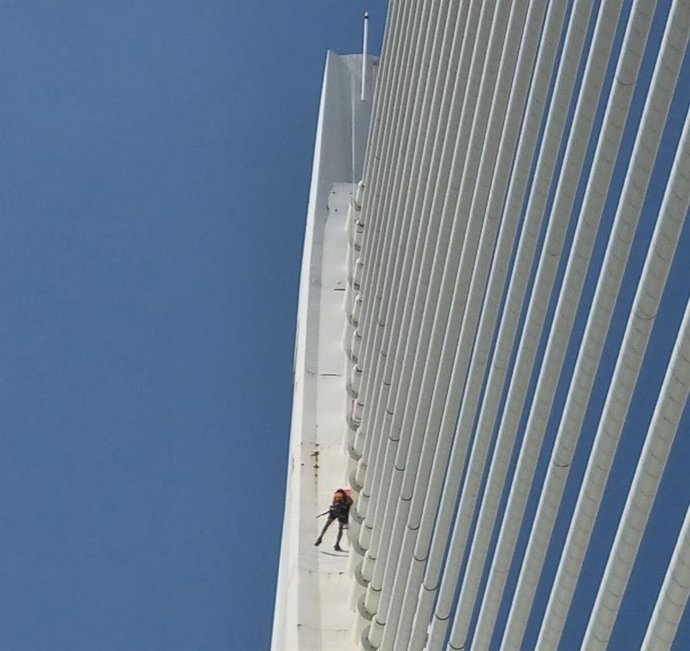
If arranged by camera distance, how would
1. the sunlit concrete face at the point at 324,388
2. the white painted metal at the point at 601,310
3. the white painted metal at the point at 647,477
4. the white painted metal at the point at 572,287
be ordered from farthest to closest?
the sunlit concrete face at the point at 324,388 < the white painted metal at the point at 572,287 < the white painted metal at the point at 601,310 < the white painted metal at the point at 647,477

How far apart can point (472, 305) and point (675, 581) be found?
6111 millimetres

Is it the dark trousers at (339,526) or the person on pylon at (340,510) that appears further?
the dark trousers at (339,526)

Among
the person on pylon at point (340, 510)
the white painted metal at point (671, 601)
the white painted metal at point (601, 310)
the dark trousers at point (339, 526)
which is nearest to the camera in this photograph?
the white painted metal at point (671, 601)

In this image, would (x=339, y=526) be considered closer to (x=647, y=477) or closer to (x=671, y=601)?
(x=647, y=477)

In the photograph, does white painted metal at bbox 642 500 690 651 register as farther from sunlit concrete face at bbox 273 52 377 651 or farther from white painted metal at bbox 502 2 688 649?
sunlit concrete face at bbox 273 52 377 651

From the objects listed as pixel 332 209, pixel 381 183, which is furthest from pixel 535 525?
pixel 332 209

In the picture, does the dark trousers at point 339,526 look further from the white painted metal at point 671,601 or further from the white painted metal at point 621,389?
the white painted metal at point 671,601

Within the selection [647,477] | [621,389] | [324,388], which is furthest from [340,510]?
[647,477]

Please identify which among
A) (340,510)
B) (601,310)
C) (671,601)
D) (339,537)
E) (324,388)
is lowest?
(339,537)

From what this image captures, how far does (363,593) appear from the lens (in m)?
22.7

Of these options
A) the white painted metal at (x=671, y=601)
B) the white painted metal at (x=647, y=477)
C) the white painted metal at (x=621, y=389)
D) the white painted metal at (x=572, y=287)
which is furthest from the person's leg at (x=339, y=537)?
the white painted metal at (x=671, y=601)

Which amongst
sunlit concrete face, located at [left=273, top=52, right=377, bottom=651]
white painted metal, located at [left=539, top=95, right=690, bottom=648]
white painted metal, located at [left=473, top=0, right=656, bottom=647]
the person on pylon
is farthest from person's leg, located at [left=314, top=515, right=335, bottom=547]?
white painted metal, located at [left=539, top=95, right=690, bottom=648]

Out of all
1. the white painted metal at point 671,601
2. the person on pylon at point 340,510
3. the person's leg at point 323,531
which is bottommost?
the person's leg at point 323,531

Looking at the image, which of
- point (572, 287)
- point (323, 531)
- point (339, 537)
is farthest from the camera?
point (323, 531)
